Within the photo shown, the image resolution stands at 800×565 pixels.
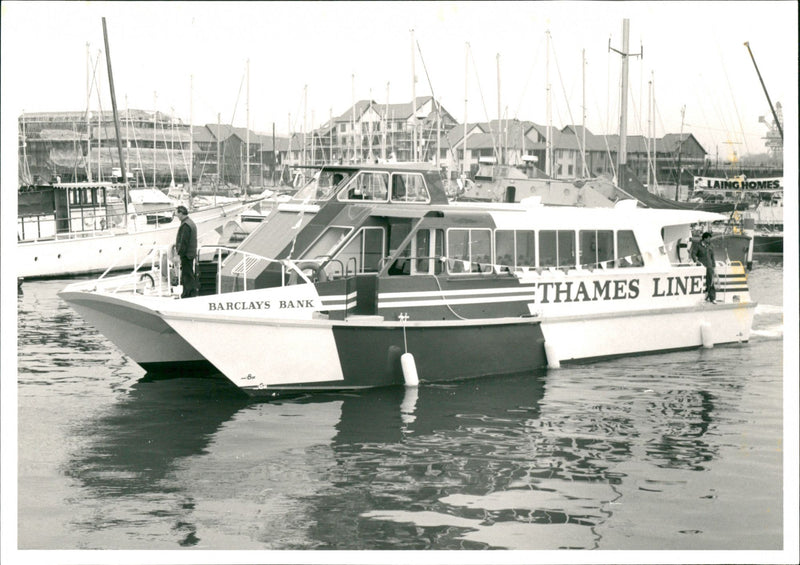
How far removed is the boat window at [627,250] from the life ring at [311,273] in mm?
4571

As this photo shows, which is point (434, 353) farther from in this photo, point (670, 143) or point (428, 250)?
point (670, 143)

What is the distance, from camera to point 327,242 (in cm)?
1314

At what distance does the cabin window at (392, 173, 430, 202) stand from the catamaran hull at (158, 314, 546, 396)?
2362 millimetres

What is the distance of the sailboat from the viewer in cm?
2600

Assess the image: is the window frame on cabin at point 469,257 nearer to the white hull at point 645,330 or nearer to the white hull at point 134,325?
the white hull at point 645,330

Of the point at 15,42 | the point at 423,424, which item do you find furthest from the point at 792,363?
the point at 15,42

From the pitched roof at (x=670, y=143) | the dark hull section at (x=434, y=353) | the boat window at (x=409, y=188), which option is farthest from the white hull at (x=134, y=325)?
the pitched roof at (x=670, y=143)

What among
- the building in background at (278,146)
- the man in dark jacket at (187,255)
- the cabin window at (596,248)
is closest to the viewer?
the man in dark jacket at (187,255)

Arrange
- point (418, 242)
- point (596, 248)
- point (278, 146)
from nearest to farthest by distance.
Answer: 1. point (418, 242)
2. point (596, 248)
3. point (278, 146)

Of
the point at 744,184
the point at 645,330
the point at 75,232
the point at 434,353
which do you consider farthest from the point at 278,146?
the point at 434,353

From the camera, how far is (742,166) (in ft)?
80.9

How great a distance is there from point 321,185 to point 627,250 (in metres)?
4.49

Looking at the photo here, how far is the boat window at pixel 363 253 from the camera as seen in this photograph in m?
12.9

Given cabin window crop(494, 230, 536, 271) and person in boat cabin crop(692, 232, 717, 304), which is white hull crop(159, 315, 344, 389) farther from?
person in boat cabin crop(692, 232, 717, 304)
